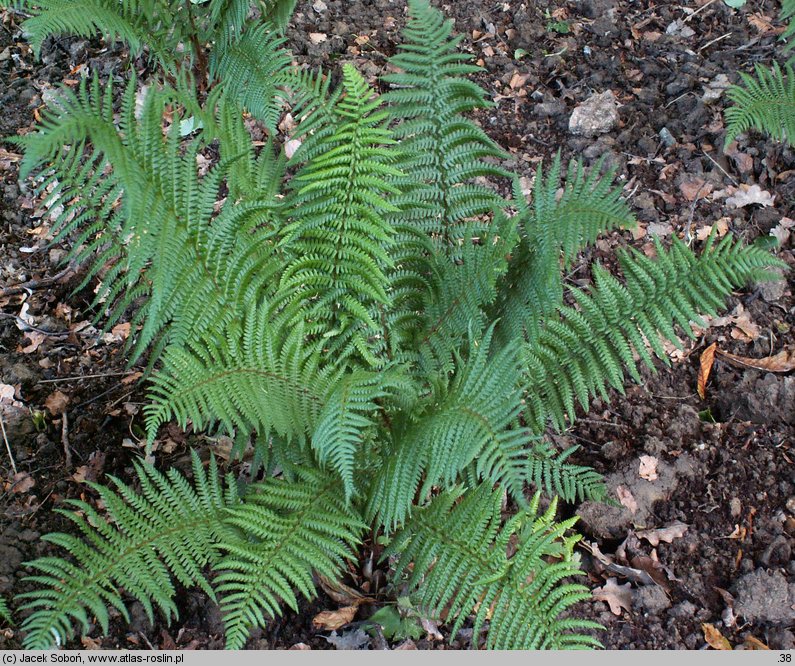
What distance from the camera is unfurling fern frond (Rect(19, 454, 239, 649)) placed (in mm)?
1835

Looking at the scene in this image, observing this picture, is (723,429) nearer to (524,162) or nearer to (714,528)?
(714,528)

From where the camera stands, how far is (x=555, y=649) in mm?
1791

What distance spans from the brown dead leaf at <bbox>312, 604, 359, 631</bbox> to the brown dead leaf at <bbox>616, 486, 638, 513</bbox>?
0.99 metres

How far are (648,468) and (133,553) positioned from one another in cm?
172

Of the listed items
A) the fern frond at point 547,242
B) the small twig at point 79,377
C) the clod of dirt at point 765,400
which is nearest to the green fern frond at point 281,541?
the fern frond at point 547,242

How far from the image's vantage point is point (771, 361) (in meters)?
2.86

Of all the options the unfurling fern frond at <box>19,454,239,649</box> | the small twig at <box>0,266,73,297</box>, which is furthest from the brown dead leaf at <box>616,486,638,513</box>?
the small twig at <box>0,266,73,297</box>

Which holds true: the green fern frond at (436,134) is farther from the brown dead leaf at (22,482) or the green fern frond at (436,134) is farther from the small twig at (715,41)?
the small twig at (715,41)

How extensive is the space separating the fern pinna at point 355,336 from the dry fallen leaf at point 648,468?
0.38 meters

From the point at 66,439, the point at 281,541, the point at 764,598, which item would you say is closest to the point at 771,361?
the point at 764,598

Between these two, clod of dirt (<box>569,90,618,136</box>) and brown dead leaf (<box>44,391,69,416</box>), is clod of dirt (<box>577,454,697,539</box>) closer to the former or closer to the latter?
clod of dirt (<box>569,90,618,136</box>)

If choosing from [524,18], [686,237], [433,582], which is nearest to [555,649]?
[433,582]

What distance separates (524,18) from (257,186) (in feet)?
8.16

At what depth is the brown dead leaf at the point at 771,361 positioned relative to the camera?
284cm
